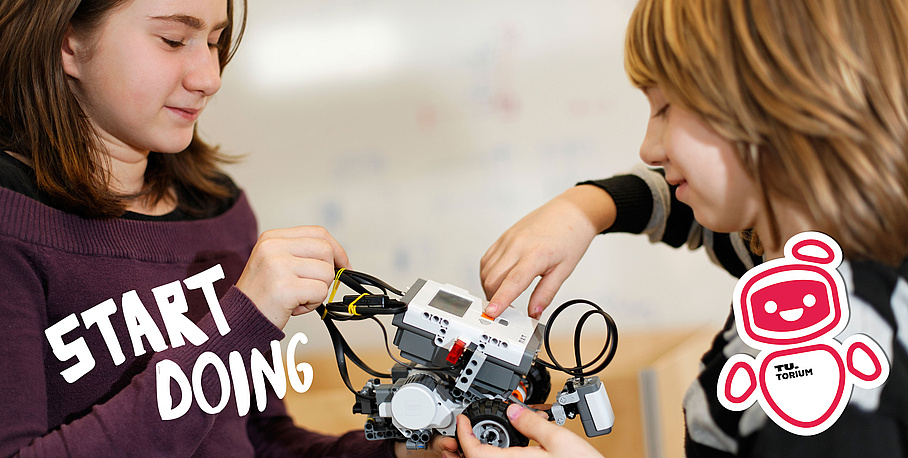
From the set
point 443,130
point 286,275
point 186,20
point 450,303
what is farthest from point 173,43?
point 443,130

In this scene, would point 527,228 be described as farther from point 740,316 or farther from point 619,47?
point 619,47

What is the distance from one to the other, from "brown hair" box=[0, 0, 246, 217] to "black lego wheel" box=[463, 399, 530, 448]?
17.1 inches

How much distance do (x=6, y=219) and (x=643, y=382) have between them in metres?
0.91

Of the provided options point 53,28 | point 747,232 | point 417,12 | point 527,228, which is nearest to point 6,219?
point 53,28

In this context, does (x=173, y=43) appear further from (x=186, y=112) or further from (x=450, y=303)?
(x=450, y=303)

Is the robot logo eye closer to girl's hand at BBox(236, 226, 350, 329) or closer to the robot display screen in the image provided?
the robot display screen

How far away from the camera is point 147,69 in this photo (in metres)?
0.67

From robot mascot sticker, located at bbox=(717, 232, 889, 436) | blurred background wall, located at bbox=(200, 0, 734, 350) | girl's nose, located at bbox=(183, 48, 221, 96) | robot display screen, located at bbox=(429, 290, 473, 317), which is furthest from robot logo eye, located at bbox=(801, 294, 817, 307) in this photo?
blurred background wall, located at bbox=(200, 0, 734, 350)

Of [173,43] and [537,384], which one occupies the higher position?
[173,43]

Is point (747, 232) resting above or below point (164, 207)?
below

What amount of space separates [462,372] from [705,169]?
0.87 ft

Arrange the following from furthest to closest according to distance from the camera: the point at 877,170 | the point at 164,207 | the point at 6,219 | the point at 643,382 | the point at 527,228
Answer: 1. the point at 643,382
2. the point at 164,207
3. the point at 527,228
4. the point at 6,219
5. the point at 877,170

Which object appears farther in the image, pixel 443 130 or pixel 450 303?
pixel 443 130

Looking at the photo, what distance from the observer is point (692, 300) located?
1.44 meters
